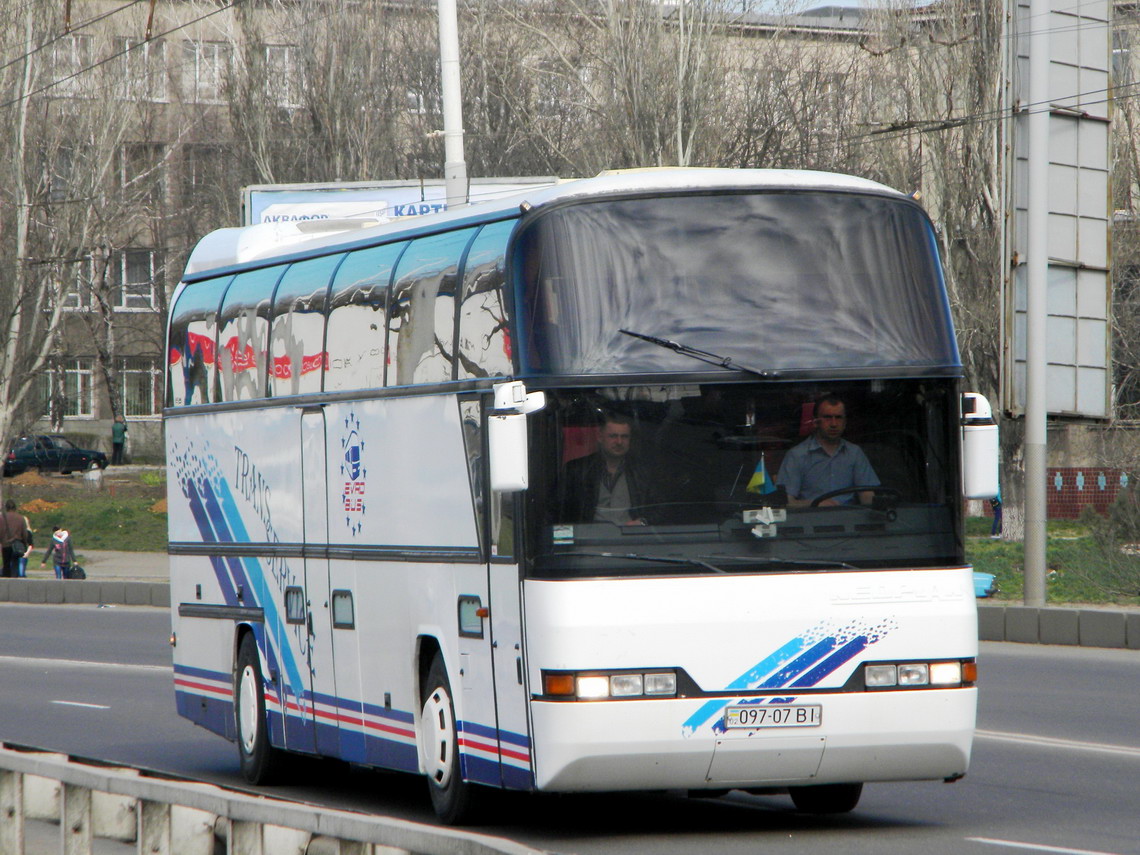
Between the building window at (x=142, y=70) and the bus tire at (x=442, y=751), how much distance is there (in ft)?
146

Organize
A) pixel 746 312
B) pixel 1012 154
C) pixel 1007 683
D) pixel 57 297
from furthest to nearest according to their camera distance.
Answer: pixel 57 297 → pixel 1012 154 → pixel 1007 683 → pixel 746 312

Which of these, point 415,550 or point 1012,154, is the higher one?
point 1012,154

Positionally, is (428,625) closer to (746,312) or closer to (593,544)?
(593,544)

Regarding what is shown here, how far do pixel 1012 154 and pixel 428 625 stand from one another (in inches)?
571

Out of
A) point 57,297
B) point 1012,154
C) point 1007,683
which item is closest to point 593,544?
point 1007,683

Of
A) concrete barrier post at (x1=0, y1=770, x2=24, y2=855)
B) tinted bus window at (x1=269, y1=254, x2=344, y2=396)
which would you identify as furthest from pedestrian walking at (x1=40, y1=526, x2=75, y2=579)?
concrete barrier post at (x1=0, y1=770, x2=24, y2=855)

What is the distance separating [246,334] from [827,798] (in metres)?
4.49

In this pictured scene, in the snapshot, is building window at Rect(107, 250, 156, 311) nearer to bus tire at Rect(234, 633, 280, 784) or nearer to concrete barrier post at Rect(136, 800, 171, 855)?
bus tire at Rect(234, 633, 280, 784)

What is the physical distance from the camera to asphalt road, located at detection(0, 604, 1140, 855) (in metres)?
8.85

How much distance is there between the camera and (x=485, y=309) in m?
8.91

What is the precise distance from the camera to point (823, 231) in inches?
349

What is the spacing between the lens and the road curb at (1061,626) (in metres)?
19.2

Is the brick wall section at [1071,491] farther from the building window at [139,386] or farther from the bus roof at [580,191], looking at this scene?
the building window at [139,386]

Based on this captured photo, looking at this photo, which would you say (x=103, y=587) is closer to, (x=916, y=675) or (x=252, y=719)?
(x=252, y=719)
